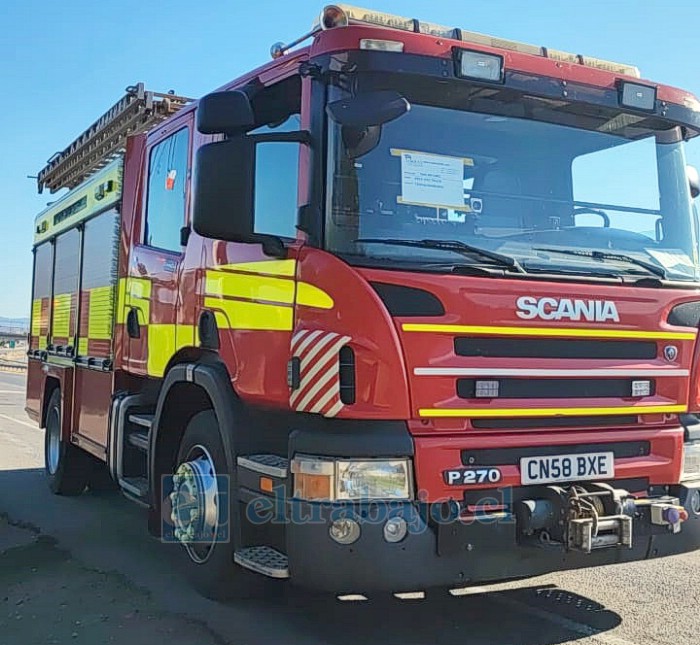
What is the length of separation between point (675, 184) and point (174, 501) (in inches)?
133

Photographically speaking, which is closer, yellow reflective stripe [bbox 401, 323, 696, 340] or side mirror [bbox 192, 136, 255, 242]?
yellow reflective stripe [bbox 401, 323, 696, 340]

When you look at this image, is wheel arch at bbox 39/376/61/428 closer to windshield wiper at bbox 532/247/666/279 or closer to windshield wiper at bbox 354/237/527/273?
windshield wiper at bbox 354/237/527/273

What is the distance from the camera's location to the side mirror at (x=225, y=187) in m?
3.85

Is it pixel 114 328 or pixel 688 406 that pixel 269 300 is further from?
pixel 114 328

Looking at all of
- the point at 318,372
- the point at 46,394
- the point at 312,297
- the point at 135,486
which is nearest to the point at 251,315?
the point at 312,297

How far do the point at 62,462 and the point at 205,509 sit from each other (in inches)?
154

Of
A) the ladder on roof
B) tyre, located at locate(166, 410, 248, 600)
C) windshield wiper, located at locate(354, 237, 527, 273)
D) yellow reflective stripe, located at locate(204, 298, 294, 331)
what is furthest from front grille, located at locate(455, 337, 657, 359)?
the ladder on roof

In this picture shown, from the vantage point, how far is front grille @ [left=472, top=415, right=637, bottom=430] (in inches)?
151

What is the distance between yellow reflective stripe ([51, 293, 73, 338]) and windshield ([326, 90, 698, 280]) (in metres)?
4.64

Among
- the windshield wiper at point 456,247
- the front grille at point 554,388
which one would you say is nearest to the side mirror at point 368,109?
the windshield wiper at point 456,247

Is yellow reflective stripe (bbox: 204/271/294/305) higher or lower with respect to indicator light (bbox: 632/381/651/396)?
higher

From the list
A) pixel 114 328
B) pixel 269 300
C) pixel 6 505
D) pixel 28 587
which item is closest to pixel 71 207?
pixel 114 328

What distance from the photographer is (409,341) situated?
3.65m

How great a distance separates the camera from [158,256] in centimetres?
557
